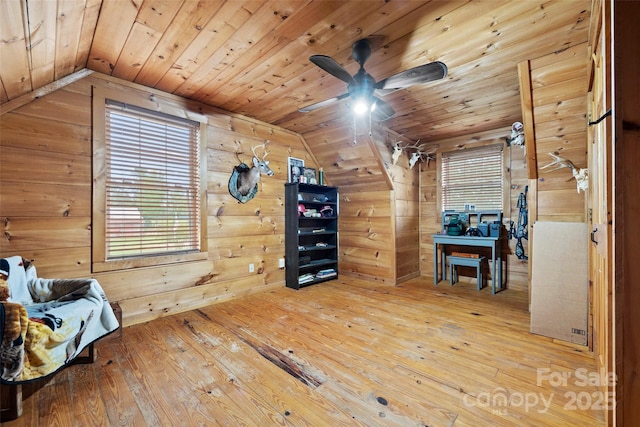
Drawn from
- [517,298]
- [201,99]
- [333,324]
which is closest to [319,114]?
[201,99]

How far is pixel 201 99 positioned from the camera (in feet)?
9.85

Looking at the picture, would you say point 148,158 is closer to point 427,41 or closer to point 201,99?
point 201,99

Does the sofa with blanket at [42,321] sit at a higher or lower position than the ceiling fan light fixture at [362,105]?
lower

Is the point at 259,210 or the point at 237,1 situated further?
the point at 259,210

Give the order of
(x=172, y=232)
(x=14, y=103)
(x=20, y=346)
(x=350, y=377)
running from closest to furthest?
(x=20, y=346)
(x=350, y=377)
(x=14, y=103)
(x=172, y=232)

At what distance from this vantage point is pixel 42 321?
147 centimetres

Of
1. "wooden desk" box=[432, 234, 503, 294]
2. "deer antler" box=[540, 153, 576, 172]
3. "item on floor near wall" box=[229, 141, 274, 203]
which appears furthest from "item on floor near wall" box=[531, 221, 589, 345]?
"item on floor near wall" box=[229, 141, 274, 203]

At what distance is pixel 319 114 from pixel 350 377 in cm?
286

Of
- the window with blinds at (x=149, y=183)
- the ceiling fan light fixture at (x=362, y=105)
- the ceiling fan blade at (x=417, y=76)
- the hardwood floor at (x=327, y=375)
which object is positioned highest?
the ceiling fan blade at (x=417, y=76)

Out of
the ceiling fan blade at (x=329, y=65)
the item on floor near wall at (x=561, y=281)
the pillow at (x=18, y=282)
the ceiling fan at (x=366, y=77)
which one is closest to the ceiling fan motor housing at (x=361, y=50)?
the ceiling fan at (x=366, y=77)

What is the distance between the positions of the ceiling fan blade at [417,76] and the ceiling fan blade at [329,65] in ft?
0.90

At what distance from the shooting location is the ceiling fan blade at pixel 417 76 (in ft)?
5.57

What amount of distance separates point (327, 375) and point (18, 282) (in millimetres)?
2207

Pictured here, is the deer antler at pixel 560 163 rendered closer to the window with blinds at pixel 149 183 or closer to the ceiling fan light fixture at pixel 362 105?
the ceiling fan light fixture at pixel 362 105
